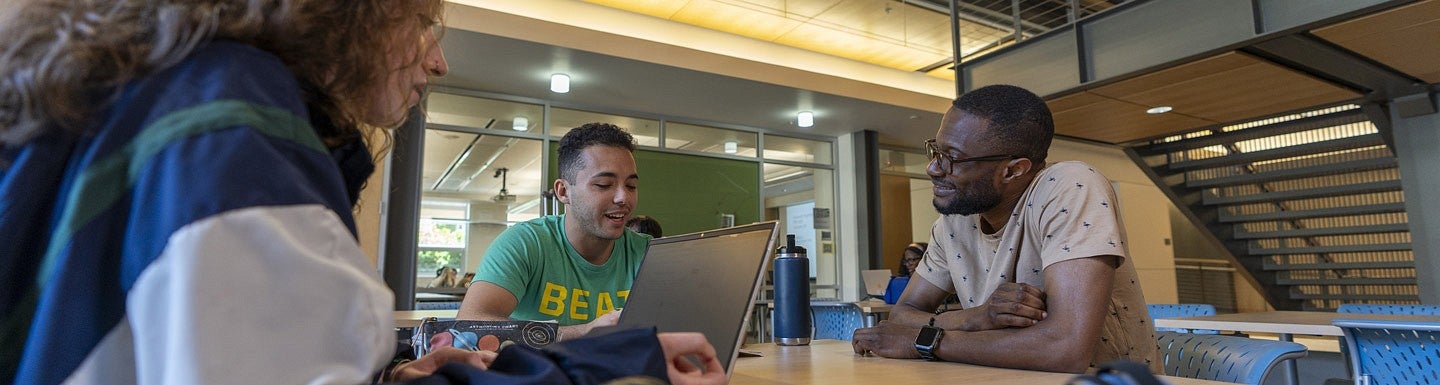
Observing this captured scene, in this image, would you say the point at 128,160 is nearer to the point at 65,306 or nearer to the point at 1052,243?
the point at 65,306

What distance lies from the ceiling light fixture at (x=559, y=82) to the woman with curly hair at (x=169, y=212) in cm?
613

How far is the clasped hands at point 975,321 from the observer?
1.36 metres

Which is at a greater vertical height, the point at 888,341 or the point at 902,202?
the point at 902,202

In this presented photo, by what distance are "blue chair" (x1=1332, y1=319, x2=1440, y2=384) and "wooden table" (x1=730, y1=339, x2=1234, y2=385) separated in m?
1.42

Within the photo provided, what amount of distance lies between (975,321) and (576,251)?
3.56ft

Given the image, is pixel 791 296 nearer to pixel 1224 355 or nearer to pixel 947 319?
pixel 947 319

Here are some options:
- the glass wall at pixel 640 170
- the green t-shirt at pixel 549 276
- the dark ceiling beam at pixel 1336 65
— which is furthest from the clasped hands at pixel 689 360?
the glass wall at pixel 640 170

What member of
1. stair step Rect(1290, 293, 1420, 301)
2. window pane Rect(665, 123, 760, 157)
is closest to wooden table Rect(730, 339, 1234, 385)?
window pane Rect(665, 123, 760, 157)

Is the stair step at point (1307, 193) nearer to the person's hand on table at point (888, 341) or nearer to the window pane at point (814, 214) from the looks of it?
the window pane at point (814, 214)

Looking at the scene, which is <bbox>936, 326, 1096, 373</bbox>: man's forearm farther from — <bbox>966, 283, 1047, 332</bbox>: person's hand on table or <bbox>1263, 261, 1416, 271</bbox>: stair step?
<bbox>1263, 261, 1416, 271</bbox>: stair step

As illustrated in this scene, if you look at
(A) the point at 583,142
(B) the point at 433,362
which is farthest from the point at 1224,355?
(A) the point at 583,142

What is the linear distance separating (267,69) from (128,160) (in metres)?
0.10

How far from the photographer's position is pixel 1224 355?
1.43m

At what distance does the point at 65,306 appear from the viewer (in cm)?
48
